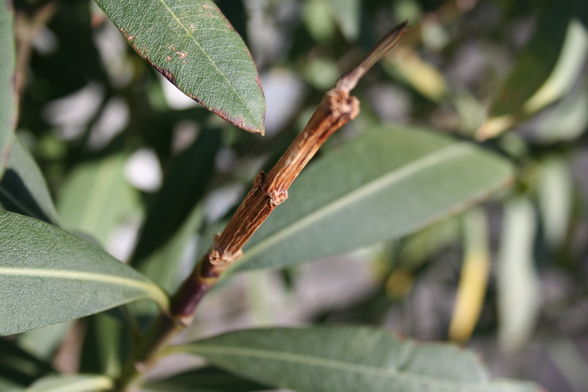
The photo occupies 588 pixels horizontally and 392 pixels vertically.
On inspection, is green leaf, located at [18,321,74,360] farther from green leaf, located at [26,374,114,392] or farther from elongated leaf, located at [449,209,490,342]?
elongated leaf, located at [449,209,490,342]

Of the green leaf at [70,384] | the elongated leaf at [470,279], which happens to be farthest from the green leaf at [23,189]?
the elongated leaf at [470,279]

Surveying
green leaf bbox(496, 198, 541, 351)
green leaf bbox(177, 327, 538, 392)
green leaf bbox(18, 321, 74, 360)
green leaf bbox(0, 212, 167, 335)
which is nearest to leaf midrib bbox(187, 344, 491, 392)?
green leaf bbox(177, 327, 538, 392)

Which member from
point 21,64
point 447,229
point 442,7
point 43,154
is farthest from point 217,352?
point 447,229

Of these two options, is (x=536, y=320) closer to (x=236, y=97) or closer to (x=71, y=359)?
(x=71, y=359)

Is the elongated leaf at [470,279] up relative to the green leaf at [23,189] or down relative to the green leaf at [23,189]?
down

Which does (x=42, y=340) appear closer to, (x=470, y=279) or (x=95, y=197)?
(x=95, y=197)

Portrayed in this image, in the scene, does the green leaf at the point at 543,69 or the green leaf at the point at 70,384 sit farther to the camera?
the green leaf at the point at 543,69

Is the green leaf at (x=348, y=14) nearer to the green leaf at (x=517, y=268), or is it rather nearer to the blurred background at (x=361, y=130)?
the blurred background at (x=361, y=130)
